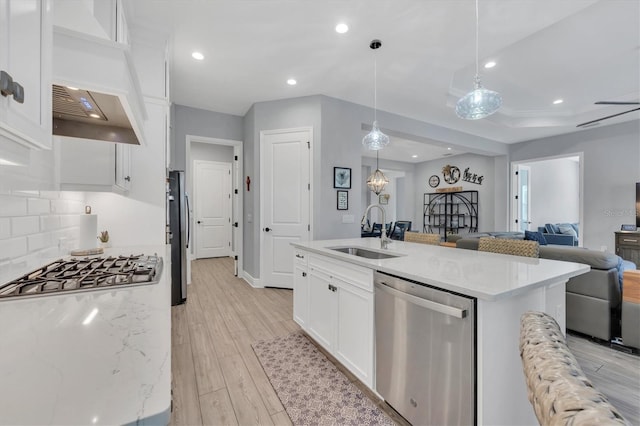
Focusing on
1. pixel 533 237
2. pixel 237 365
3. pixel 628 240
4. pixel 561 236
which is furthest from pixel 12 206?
pixel 561 236

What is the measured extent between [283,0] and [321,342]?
2.81 metres

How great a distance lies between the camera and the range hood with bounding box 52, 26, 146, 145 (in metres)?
0.93

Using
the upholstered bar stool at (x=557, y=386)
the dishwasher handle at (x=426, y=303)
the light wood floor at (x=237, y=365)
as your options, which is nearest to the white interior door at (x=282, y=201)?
the light wood floor at (x=237, y=365)

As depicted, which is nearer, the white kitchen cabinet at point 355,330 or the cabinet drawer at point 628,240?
the white kitchen cabinet at point 355,330

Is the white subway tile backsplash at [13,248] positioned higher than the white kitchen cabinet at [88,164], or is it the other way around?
the white kitchen cabinet at [88,164]

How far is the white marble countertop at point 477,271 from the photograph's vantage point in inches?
45.6

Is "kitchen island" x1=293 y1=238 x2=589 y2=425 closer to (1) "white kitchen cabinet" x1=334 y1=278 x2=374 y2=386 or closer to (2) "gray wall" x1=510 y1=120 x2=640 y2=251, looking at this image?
(1) "white kitchen cabinet" x1=334 y1=278 x2=374 y2=386

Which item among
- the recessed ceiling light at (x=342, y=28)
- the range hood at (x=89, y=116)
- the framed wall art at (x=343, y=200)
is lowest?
the framed wall art at (x=343, y=200)

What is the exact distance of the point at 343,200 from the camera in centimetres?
417

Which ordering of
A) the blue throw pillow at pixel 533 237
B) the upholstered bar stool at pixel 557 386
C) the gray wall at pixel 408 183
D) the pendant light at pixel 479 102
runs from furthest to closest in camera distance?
the gray wall at pixel 408 183, the blue throw pillow at pixel 533 237, the pendant light at pixel 479 102, the upholstered bar stool at pixel 557 386

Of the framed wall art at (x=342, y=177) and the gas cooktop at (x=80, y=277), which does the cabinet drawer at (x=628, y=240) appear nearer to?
the framed wall art at (x=342, y=177)

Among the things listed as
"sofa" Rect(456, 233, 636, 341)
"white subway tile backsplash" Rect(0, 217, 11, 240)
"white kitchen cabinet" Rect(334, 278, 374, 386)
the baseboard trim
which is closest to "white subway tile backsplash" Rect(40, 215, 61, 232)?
"white subway tile backsplash" Rect(0, 217, 11, 240)

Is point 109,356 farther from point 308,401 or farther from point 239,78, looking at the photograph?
point 239,78

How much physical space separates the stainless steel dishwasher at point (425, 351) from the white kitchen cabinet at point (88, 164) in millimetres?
1854
